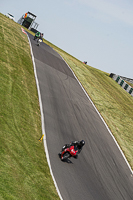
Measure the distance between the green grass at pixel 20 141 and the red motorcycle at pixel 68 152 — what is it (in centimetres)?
114

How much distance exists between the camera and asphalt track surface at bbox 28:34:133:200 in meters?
12.7

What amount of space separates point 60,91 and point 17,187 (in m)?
13.8

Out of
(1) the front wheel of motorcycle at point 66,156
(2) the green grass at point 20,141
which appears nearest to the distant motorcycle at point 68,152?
(1) the front wheel of motorcycle at point 66,156

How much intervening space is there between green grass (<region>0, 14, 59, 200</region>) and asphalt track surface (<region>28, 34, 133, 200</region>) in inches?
33.6

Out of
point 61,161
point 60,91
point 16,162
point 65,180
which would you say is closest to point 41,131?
point 61,161

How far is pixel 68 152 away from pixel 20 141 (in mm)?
2663

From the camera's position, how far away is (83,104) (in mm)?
23094

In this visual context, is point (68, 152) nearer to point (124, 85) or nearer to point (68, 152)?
point (68, 152)

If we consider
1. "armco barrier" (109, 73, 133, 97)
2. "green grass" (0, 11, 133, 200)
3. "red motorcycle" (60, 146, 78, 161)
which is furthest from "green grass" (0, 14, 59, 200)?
"armco barrier" (109, 73, 133, 97)

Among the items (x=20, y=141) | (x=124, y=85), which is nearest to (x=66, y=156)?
(x=20, y=141)

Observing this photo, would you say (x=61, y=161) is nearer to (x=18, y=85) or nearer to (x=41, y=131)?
(x=41, y=131)

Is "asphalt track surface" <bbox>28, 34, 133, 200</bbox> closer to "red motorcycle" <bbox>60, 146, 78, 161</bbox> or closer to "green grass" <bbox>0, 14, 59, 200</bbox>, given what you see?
"red motorcycle" <bbox>60, 146, 78, 161</bbox>

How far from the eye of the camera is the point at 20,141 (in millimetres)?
11789

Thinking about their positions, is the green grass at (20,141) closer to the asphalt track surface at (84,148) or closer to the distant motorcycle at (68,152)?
the asphalt track surface at (84,148)
